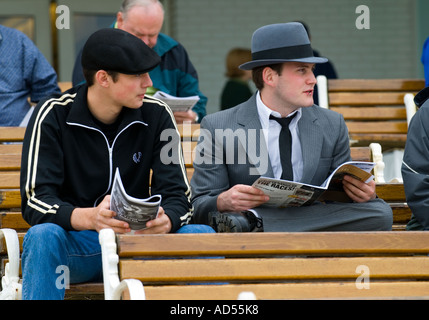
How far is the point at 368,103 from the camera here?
7023mm

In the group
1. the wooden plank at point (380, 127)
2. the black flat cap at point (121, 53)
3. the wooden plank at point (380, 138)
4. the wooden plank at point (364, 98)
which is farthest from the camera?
Result: the wooden plank at point (364, 98)

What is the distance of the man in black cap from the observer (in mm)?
3674

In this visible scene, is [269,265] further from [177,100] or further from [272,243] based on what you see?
[177,100]

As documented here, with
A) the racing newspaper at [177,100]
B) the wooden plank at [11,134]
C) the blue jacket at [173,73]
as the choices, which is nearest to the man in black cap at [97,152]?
the racing newspaper at [177,100]

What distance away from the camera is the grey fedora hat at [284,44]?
4281mm

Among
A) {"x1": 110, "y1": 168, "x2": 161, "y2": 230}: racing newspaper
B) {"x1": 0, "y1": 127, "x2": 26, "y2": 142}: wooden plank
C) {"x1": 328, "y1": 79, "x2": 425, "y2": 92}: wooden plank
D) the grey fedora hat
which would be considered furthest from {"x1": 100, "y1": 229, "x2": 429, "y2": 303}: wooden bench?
{"x1": 328, "y1": 79, "x2": 425, "y2": 92}: wooden plank

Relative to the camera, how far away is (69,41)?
31.9 ft

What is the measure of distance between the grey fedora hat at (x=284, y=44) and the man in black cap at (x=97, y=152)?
1.98 feet

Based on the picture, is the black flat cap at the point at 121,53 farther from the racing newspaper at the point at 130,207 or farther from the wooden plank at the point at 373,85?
the wooden plank at the point at 373,85

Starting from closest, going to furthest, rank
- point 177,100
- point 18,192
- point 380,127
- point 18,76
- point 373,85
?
point 18,192
point 177,100
point 18,76
point 380,127
point 373,85

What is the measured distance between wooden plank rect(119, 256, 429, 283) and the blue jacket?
2971mm

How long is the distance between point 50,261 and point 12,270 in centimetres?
39

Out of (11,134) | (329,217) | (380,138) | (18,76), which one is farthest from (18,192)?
(380,138)
